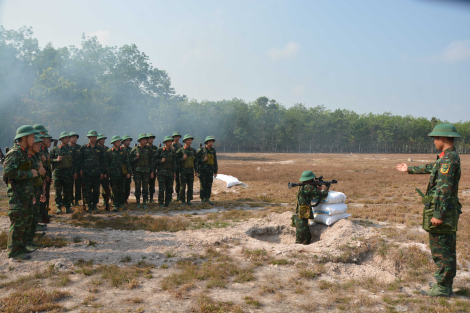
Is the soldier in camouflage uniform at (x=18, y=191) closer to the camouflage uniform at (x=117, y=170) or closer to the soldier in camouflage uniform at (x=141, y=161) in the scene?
the camouflage uniform at (x=117, y=170)

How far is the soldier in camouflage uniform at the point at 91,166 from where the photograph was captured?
8.70 m

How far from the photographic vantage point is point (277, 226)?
24.0ft

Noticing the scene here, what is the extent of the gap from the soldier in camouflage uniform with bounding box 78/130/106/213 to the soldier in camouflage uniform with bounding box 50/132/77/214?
0.29 metres

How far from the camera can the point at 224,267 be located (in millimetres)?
4816

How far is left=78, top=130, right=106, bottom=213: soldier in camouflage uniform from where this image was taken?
28.5ft

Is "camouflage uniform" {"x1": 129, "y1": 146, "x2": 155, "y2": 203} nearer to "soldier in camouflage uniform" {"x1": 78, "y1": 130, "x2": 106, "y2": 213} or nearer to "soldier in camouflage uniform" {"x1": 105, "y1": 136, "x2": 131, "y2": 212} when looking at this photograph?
"soldier in camouflage uniform" {"x1": 105, "y1": 136, "x2": 131, "y2": 212}

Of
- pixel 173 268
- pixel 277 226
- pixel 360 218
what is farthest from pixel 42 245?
pixel 360 218

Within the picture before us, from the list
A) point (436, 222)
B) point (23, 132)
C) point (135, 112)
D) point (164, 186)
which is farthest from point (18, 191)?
point (135, 112)

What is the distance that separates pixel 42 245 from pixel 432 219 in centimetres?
619

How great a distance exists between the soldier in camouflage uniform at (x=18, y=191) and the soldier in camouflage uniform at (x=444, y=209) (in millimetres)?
5827

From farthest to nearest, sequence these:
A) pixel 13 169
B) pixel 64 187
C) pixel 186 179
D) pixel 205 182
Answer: pixel 205 182, pixel 186 179, pixel 64 187, pixel 13 169

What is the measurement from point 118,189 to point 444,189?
27.0ft

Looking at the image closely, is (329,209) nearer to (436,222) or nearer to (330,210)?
(330,210)

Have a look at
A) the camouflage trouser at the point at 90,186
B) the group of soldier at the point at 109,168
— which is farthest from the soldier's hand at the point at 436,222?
the camouflage trouser at the point at 90,186
